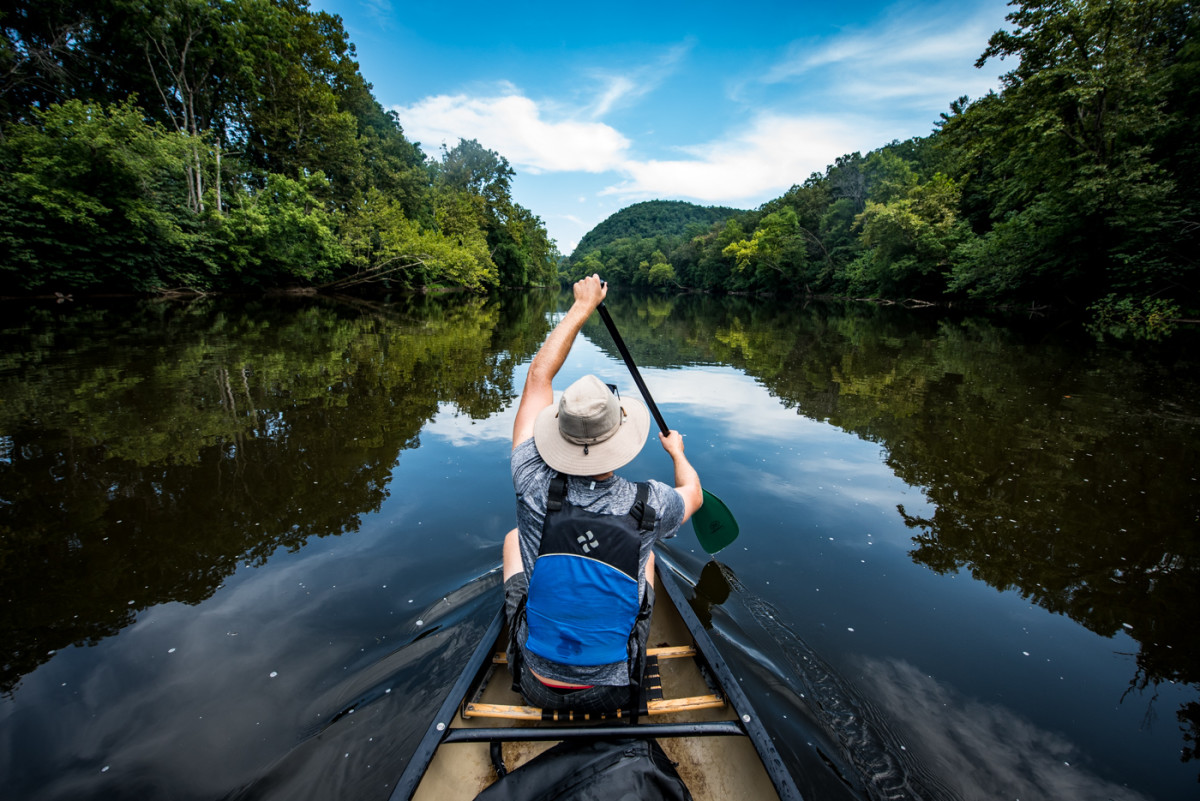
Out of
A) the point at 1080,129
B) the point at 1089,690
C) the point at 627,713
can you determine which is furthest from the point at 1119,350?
the point at 627,713

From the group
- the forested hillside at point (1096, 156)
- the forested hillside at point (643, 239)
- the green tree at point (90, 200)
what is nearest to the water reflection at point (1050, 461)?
the forested hillside at point (1096, 156)

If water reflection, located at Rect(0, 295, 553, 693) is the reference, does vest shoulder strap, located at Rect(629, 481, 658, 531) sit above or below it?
above

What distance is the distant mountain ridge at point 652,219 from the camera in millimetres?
153750

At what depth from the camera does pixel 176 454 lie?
542cm

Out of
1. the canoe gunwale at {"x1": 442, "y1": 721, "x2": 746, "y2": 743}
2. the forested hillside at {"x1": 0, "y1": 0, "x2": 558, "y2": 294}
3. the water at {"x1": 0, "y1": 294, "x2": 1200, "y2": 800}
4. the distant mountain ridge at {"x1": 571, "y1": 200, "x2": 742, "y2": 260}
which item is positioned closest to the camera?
the canoe gunwale at {"x1": 442, "y1": 721, "x2": 746, "y2": 743}

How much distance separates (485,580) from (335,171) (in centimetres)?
3602

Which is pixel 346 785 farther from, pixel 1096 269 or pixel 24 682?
pixel 1096 269

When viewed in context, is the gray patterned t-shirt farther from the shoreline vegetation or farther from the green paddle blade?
the shoreline vegetation

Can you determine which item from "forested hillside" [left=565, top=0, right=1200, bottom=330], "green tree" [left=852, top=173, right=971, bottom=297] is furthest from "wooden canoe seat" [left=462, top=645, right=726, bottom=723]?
"green tree" [left=852, top=173, right=971, bottom=297]

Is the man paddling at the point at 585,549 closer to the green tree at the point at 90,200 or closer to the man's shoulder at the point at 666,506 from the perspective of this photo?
the man's shoulder at the point at 666,506

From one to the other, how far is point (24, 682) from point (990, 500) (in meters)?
7.58

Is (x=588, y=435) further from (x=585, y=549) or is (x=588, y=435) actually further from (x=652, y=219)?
(x=652, y=219)

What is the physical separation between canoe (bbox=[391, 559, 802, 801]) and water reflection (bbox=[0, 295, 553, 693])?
255 centimetres

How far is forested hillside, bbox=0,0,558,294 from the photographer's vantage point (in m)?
17.3
